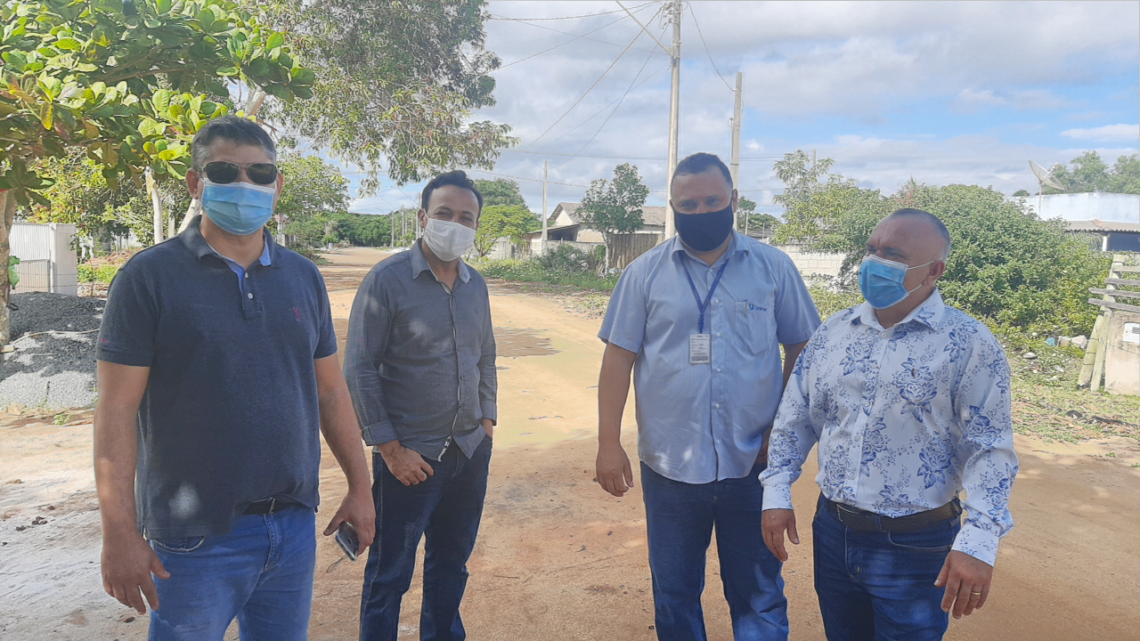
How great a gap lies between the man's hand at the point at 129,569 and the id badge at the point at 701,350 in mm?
1816

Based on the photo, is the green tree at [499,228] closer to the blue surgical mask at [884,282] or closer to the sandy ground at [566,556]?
the sandy ground at [566,556]

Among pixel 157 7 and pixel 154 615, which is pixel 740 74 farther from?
pixel 154 615

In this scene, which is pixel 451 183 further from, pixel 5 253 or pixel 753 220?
pixel 753 220

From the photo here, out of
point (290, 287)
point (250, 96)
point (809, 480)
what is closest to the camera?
point (290, 287)

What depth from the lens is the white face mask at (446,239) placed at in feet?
9.89

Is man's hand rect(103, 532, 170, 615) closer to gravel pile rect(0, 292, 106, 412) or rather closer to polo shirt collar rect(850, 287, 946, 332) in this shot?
polo shirt collar rect(850, 287, 946, 332)

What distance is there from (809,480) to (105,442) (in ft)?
17.0

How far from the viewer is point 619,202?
28.5 meters

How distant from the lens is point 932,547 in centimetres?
216

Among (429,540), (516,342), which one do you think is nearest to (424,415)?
(429,540)

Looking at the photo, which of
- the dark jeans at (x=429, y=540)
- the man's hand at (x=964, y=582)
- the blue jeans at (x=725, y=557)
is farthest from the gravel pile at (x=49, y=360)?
the man's hand at (x=964, y=582)

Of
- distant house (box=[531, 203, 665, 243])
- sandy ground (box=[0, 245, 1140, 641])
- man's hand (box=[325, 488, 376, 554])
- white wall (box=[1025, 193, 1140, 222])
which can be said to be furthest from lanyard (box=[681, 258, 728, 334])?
white wall (box=[1025, 193, 1140, 222])

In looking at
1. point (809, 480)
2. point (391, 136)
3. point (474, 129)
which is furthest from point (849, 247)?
point (809, 480)

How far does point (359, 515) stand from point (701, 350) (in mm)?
1330
